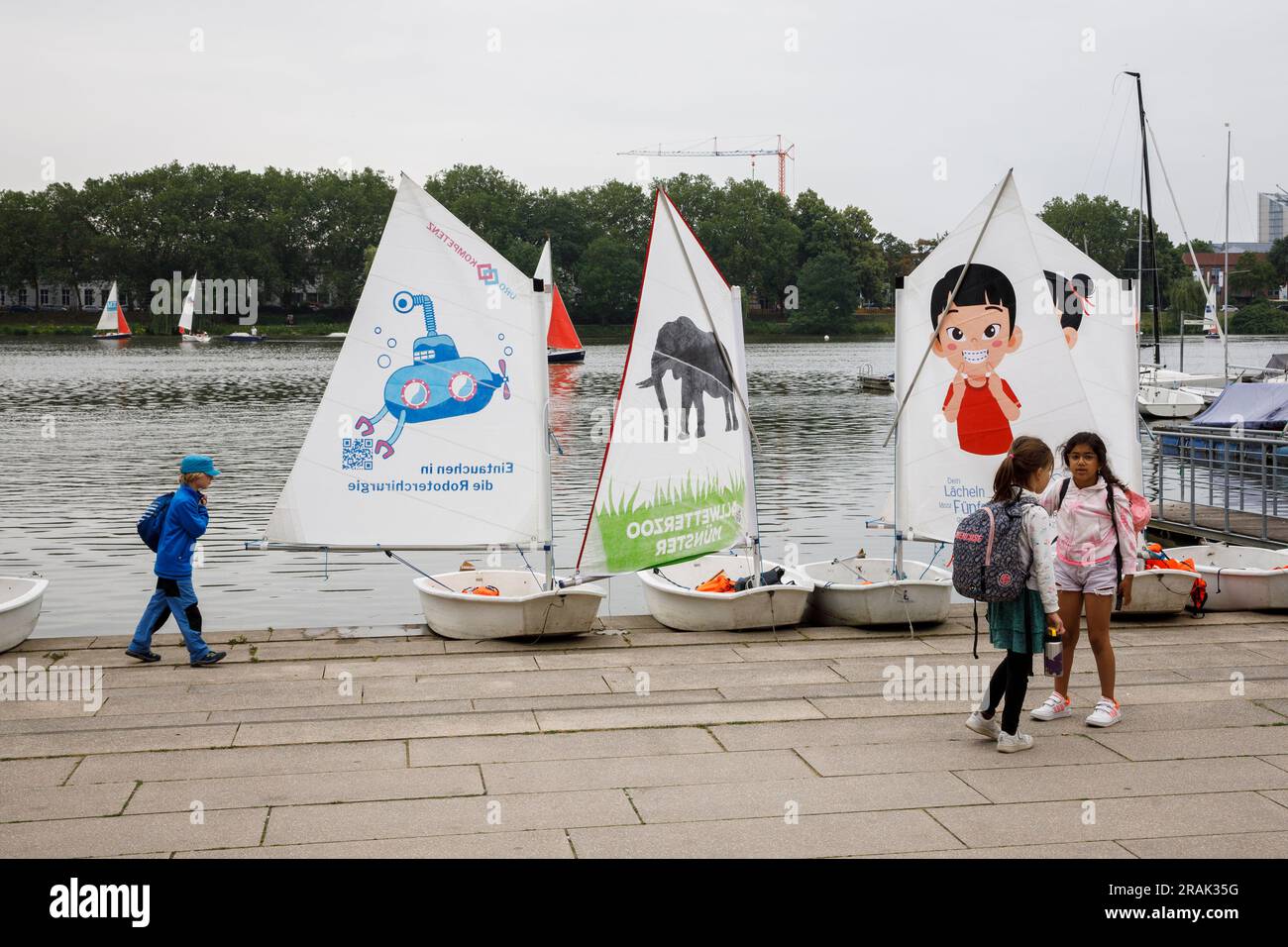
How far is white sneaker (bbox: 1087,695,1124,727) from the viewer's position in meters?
7.65

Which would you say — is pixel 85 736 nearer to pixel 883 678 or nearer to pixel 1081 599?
pixel 883 678

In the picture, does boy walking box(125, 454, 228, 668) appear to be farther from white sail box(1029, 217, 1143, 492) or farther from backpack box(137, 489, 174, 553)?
white sail box(1029, 217, 1143, 492)

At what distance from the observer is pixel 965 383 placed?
11.4 m

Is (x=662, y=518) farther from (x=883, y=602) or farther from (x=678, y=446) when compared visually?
(x=883, y=602)

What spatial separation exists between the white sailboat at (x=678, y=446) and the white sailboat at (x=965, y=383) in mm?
965

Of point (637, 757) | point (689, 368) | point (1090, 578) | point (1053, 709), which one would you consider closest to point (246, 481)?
point (689, 368)

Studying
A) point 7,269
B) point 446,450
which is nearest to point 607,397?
point 446,450

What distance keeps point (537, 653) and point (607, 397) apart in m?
44.2

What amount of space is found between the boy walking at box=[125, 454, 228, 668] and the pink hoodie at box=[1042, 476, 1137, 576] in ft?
18.6

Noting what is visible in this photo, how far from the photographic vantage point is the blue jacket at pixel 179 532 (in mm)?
9578

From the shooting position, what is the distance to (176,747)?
7426 millimetres

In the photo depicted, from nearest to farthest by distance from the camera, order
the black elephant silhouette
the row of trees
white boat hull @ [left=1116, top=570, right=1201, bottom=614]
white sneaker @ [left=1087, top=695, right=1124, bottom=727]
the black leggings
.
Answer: the black leggings → white sneaker @ [left=1087, top=695, right=1124, bottom=727] → the black elephant silhouette → white boat hull @ [left=1116, top=570, right=1201, bottom=614] → the row of trees

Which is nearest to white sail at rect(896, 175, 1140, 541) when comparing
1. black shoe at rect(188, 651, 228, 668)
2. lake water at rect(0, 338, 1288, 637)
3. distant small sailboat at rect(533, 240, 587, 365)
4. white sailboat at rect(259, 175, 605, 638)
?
white sailboat at rect(259, 175, 605, 638)

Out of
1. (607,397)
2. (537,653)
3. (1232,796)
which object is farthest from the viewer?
(607,397)
